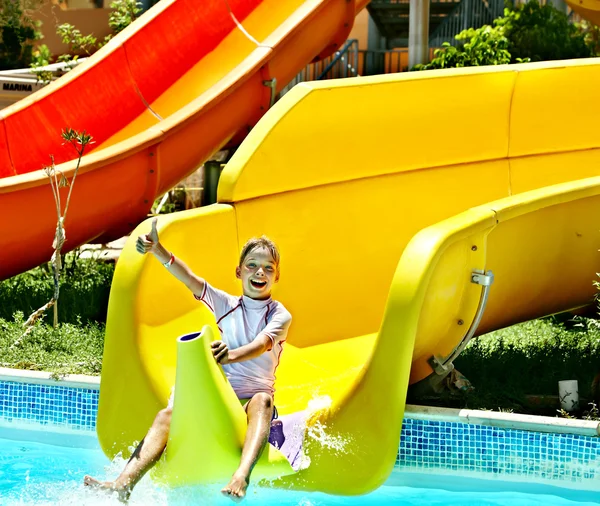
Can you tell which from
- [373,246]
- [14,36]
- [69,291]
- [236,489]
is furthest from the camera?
[14,36]

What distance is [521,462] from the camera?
148 inches

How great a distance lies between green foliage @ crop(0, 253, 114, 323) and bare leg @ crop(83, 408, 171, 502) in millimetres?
2421

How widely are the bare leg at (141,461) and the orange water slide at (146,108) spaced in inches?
109

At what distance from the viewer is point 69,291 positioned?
6289 millimetres

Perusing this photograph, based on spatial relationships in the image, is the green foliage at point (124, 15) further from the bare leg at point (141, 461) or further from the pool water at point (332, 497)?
the bare leg at point (141, 461)

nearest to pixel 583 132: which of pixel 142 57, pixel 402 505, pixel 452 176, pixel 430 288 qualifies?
pixel 452 176

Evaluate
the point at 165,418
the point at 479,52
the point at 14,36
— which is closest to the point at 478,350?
the point at 165,418

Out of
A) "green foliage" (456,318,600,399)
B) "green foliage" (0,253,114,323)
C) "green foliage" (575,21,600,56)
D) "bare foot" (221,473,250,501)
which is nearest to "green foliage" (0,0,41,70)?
"green foliage" (0,253,114,323)

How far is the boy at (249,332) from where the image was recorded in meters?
3.31

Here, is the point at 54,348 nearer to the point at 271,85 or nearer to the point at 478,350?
the point at 478,350

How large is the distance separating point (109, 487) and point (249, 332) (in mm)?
722

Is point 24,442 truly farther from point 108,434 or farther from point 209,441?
point 209,441

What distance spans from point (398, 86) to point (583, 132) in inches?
45.7

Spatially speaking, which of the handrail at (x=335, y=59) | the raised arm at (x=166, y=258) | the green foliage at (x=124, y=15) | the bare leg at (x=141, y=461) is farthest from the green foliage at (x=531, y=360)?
the handrail at (x=335, y=59)
